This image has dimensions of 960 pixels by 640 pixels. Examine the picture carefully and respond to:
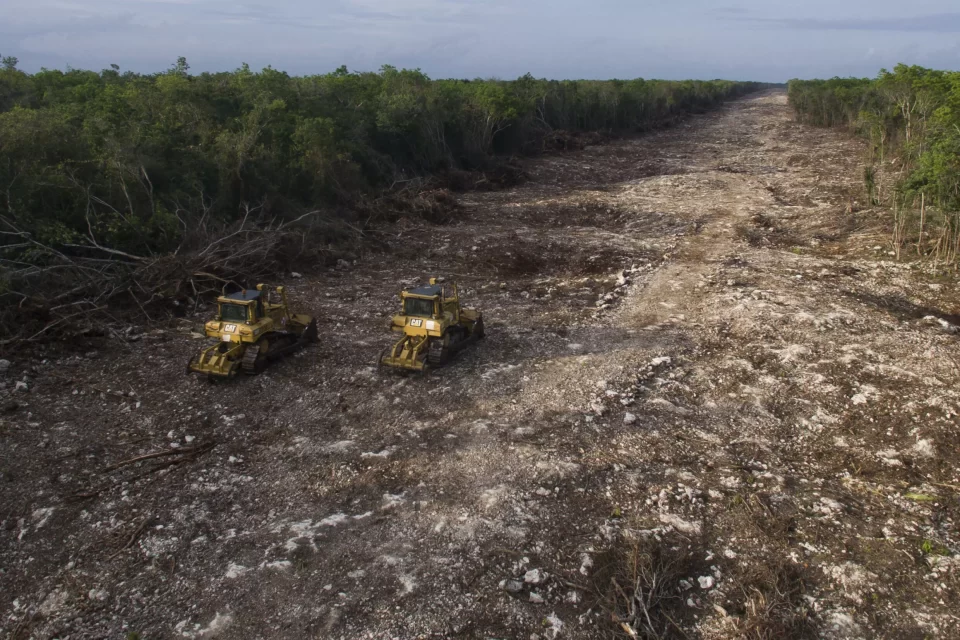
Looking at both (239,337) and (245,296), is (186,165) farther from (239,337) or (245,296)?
(239,337)

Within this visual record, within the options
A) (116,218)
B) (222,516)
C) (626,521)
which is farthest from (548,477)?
(116,218)

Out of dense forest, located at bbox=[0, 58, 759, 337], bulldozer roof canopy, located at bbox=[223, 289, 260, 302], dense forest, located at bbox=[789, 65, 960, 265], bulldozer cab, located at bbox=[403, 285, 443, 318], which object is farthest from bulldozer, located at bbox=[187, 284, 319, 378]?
dense forest, located at bbox=[789, 65, 960, 265]

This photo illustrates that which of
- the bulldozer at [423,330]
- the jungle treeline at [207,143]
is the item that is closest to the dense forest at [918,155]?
the bulldozer at [423,330]

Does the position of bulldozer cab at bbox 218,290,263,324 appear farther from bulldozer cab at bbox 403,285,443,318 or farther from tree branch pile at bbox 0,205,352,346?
tree branch pile at bbox 0,205,352,346

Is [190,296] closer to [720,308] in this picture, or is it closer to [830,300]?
[720,308]

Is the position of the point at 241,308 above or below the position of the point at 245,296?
below

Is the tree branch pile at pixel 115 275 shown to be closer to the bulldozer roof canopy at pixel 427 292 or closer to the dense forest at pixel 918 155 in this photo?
the bulldozer roof canopy at pixel 427 292

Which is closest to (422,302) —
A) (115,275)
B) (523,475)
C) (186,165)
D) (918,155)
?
(523,475)

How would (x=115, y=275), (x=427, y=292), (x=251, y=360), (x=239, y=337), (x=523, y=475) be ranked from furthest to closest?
(x=115, y=275)
(x=427, y=292)
(x=251, y=360)
(x=239, y=337)
(x=523, y=475)
